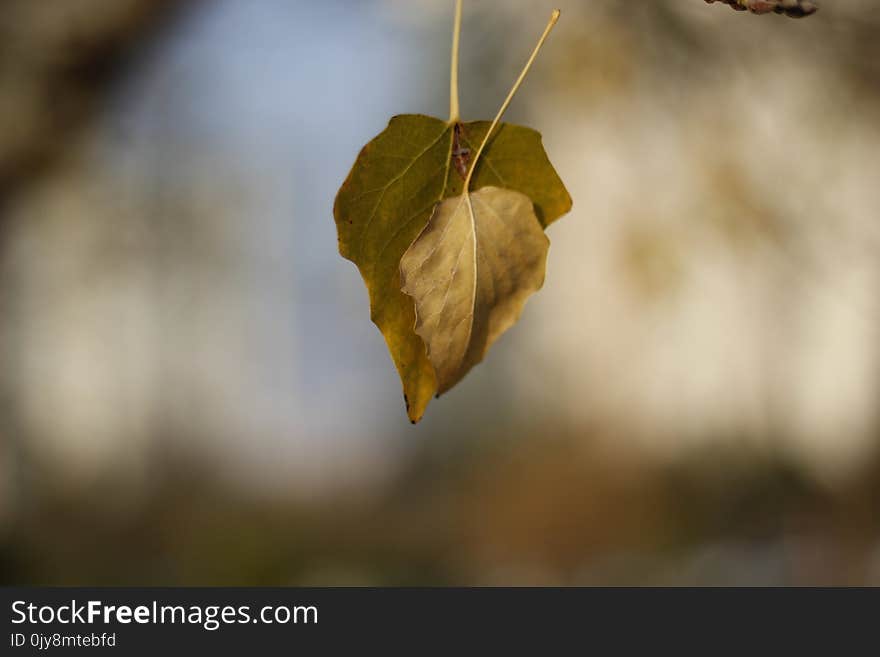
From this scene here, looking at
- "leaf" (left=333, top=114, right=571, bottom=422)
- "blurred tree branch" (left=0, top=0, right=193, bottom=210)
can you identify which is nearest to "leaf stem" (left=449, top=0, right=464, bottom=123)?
"leaf" (left=333, top=114, right=571, bottom=422)

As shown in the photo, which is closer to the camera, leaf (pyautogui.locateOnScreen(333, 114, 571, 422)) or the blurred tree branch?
leaf (pyautogui.locateOnScreen(333, 114, 571, 422))

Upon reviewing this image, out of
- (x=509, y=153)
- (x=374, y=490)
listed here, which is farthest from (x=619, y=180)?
(x=509, y=153)

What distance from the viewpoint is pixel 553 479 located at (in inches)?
117

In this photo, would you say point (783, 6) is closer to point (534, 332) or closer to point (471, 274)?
point (471, 274)

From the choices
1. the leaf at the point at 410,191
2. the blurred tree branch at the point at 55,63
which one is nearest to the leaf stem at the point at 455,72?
the leaf at the point at 410,191

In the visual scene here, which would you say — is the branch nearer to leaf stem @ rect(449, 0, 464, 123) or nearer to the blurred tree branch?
leaf stem @ rect(449, 0, 464, 123)

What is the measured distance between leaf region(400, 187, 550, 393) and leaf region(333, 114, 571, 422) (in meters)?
0.01

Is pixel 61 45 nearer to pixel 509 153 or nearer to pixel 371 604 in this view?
pixel 371 604

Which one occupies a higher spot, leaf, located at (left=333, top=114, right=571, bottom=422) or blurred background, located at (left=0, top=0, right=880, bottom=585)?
blurred background, located at (left=0, top=0, right=880, bottom=585)

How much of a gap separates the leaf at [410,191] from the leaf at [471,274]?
0.04 ft

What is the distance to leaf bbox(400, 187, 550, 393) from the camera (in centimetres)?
21

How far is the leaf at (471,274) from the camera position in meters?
0.21

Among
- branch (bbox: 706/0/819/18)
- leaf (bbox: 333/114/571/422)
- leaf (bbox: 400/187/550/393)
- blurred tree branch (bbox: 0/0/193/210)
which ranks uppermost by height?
blurred tree branch (bbox: 0/0/193/210)

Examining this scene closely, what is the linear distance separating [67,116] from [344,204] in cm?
99
